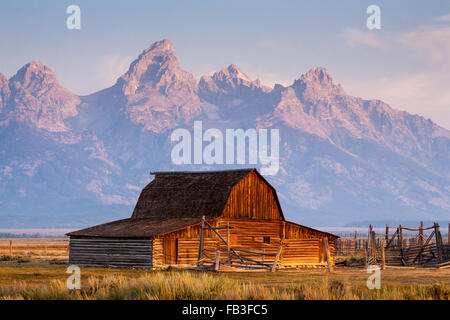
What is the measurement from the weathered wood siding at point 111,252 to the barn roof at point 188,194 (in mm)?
5244

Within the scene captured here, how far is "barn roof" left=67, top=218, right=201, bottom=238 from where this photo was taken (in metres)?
41.8

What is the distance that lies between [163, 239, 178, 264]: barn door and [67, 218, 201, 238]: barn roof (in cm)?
73

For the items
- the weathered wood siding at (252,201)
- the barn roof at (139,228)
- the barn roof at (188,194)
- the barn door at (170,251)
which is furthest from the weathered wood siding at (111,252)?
the weathered wood siding at (252,201)

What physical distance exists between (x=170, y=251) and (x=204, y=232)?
87.0 inches

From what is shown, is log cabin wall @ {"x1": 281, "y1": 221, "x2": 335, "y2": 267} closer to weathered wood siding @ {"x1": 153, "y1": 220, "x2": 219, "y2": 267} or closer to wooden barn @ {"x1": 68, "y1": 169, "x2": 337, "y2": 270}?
wooden barn @ {"x1": 68, "y1": 169, "x2": 337, "y2": 270}

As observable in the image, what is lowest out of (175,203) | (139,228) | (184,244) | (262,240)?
(184,244)

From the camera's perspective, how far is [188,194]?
159ft

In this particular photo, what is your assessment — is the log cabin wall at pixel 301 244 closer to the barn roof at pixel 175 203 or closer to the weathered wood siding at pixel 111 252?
the barn roof at pixel 175 203

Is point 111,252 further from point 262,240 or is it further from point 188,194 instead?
point 262,240

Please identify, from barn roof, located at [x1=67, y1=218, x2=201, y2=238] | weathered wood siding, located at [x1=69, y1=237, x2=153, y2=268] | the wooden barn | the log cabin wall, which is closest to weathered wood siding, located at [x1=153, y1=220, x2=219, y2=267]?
the wooden barn

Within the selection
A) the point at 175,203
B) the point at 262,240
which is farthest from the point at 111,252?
the point at 262,240

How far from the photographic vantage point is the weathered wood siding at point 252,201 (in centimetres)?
4650
